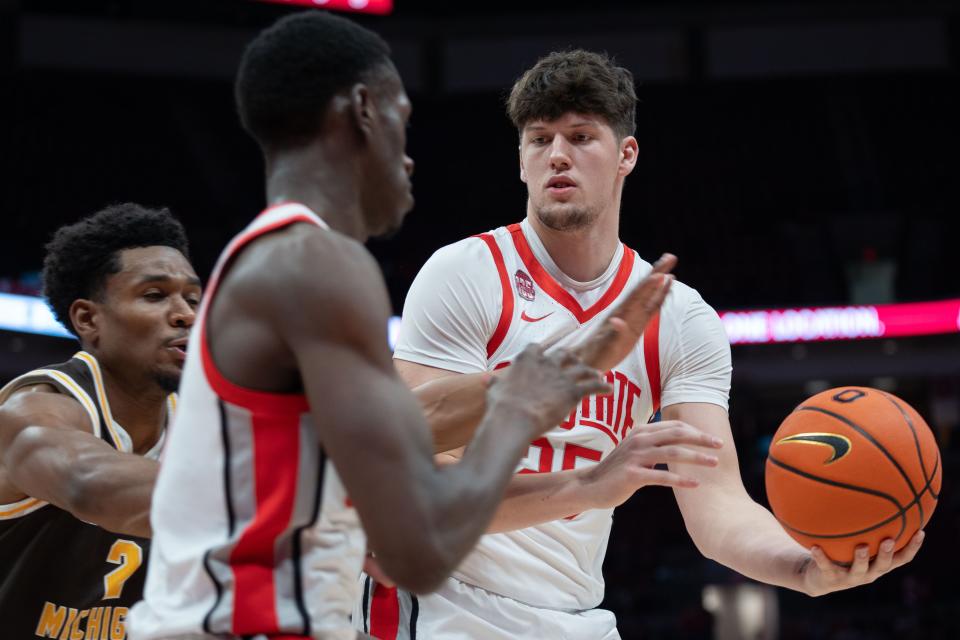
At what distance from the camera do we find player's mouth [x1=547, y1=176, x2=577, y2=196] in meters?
3.93

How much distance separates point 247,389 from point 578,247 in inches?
84.4

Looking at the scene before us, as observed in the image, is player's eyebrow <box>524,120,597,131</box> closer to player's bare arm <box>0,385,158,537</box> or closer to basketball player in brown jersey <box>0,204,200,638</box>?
basketball player in brown jersey <box>0,204,200,638</box>

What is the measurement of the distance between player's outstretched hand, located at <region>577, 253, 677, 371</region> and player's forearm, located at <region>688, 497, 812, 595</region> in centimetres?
102

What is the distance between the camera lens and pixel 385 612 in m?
3.71

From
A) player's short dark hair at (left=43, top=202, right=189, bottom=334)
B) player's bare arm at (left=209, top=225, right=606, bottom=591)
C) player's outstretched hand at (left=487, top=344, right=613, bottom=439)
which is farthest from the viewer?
player's short dark hair at (left=43, top=202, right=189, bottom=334)

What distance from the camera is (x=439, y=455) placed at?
3.56 m

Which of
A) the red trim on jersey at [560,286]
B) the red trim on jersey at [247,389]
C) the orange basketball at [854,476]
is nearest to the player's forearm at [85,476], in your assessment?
the red trim on jersey at [247,389]

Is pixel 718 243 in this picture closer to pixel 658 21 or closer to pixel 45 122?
pixel 658 21

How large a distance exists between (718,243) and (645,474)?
15.0 meters

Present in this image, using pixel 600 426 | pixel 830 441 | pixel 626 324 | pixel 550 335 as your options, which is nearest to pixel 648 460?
pixel 626 324

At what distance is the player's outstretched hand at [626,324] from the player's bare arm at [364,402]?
556 mm

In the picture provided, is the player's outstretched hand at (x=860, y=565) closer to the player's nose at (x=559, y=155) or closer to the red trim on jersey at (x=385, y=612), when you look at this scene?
the red trim on jersey at (x=385, y=612)

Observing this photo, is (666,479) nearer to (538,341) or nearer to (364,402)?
(538,341)

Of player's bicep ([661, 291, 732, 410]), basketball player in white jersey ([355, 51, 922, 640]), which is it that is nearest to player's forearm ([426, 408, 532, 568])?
basketball player in white jersey ([355, 51, 922, 640])
